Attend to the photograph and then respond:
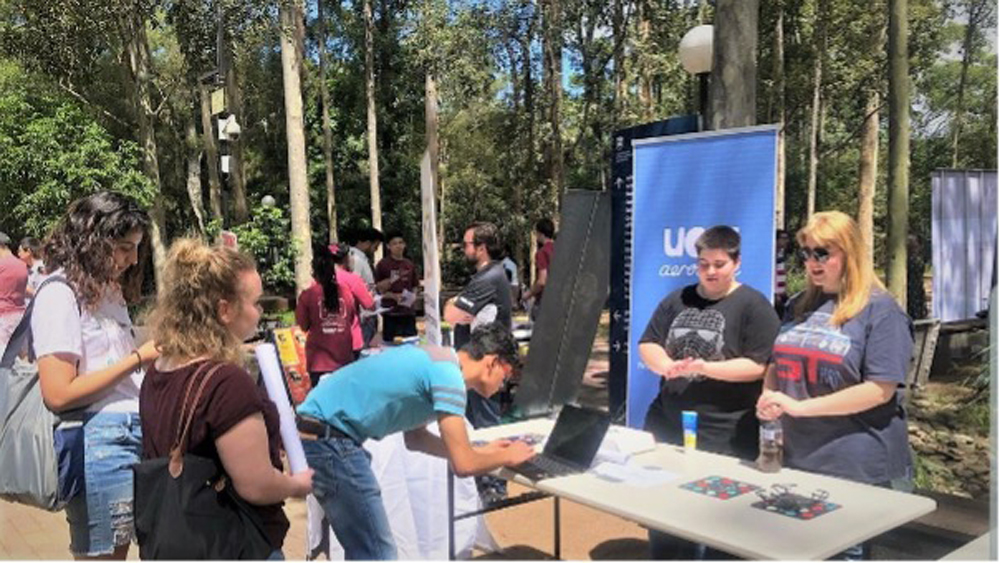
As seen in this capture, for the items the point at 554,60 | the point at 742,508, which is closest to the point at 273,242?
the point at 554,60

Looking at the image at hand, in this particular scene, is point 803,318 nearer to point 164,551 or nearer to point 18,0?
point 164,551

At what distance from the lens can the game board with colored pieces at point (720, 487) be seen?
99.1 inches

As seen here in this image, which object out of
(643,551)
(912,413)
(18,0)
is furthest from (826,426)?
(18,0)

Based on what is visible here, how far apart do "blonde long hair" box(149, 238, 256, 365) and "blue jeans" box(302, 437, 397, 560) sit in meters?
0.76

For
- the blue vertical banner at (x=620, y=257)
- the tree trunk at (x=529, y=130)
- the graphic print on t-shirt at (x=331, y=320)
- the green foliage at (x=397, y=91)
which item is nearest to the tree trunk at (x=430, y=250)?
the graphic print on t-shirt at (x=331, y=320)

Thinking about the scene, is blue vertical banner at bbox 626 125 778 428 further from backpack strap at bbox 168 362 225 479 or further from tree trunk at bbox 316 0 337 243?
tree trunk at bbox 316 0 337 243

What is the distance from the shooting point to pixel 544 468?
287 cm

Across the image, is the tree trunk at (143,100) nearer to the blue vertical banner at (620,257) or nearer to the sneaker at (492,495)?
the blue vertical banner at (620,257)

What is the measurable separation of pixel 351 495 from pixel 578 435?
2.71 ft

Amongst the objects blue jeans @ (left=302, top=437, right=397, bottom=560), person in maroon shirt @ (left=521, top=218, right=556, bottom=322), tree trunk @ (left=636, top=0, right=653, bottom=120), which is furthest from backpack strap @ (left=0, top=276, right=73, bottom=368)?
tree trunk @ (left=636, top=0, right=653, bottom=120)

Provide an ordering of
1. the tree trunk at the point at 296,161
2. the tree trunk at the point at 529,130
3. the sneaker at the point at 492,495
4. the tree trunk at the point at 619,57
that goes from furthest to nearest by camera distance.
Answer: the tree trunk at the point at 529,130 < the tree trunk at the point at 619,57 < the tree trunk at the point at 296,161 < the sneaker at the point at 492,495

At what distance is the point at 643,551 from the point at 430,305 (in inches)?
65.0

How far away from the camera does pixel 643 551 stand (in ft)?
13.4

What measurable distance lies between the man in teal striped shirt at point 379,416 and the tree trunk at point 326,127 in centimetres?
1845
